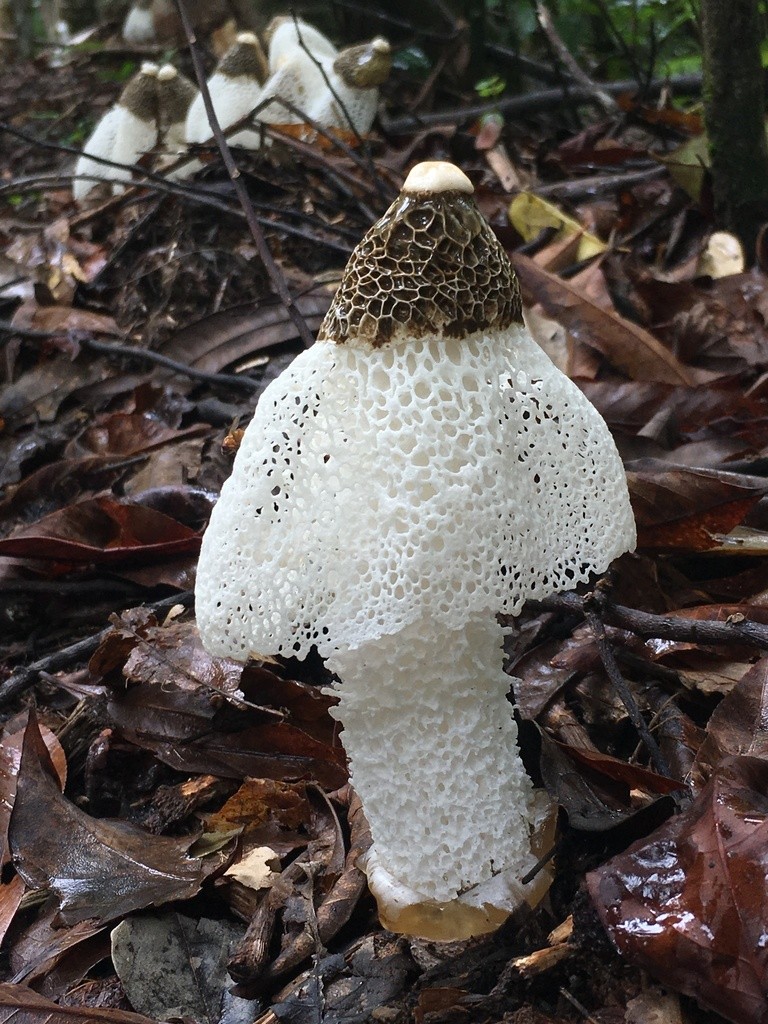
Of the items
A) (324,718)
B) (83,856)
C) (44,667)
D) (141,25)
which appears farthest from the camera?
(141,25)

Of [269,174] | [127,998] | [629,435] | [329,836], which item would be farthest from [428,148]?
[127,998]

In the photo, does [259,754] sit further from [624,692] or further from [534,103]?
[534,103]

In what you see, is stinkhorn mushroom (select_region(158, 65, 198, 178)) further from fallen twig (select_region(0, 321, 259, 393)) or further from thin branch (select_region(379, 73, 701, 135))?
fallen twig (select_region(0, 321, 259, 393))

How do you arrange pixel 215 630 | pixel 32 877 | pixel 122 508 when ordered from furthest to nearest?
pixel 122 508
pixel 32 877
pixel 215 630

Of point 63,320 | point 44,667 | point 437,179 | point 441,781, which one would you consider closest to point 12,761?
point 44,667

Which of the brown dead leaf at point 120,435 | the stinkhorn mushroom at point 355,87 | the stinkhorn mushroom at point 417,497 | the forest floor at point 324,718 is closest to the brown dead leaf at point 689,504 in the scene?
the forest floor at point 324,718

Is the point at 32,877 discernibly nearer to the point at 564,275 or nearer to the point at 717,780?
the point at 717,780

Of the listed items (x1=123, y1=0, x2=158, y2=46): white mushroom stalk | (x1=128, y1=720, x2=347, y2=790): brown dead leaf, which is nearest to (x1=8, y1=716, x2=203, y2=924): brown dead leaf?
(x1=128, y1=720, x2=347, y2=790): brown dead leaf
